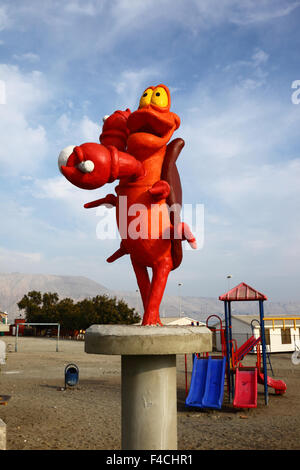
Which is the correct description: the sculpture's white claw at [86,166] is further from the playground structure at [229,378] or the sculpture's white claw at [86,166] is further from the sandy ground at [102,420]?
the playground structure at [229,378]

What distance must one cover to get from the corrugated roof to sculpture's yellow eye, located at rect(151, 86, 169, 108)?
7009 millimetres

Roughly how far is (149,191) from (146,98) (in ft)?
4.35

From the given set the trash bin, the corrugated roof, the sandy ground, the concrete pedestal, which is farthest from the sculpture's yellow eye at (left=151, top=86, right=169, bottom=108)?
the trash bin

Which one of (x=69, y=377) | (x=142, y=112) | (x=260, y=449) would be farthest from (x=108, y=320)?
(x=142, y=112)

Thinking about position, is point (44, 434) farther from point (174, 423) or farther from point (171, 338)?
point (171, 338)

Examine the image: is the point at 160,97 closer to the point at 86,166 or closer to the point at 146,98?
the point at 146,98

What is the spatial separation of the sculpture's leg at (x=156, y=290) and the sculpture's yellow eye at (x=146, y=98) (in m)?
2.14

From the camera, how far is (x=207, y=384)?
9.72m

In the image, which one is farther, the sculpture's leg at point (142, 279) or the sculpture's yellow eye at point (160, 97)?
the sculpture's leg at point (142, 279)

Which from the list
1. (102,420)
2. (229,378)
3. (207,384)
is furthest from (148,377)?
(229,378)

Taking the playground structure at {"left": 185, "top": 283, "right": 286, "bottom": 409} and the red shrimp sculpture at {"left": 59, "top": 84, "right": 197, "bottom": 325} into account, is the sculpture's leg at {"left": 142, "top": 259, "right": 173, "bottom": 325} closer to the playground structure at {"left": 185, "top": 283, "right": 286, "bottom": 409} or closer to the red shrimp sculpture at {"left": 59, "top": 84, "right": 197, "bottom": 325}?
the red shrimp sculpture at {"left": 59, "top": 84, "right": 197, "bottom": 325}

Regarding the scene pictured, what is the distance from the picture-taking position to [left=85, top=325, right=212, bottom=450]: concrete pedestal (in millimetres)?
3734

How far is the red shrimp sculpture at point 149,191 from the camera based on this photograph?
15.8 ft

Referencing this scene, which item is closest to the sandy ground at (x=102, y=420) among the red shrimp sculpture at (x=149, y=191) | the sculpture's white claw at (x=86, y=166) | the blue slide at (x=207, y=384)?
the blue slide at (x=207, y=384)
